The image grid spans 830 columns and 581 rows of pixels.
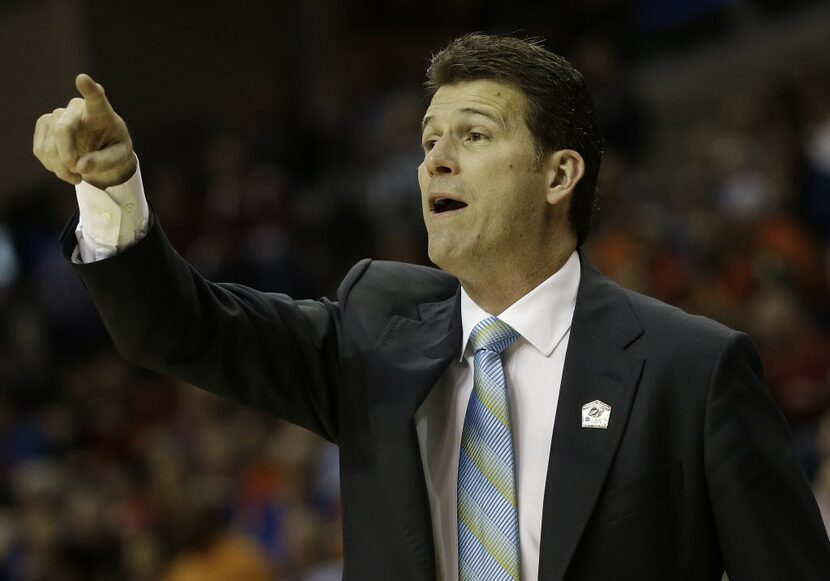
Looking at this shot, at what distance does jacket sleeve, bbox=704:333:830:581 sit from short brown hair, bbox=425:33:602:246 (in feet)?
1.84

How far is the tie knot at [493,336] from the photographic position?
266 cm

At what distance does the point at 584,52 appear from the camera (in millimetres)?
9156

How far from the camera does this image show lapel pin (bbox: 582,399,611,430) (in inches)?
99.0

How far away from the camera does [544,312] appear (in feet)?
8.79

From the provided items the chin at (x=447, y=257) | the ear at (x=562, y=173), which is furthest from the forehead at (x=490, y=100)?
the chin at (x=447, y=257)

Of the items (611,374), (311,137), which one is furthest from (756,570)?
(311,137)

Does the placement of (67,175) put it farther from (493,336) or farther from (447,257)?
(493,336)

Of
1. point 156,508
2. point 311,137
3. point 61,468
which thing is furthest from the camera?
point 311,137

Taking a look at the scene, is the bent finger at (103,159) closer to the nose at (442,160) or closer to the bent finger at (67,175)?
the bent finger at (67,175)

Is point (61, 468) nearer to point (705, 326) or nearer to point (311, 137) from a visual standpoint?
point (311, 137)

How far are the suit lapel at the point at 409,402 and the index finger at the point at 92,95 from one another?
77 cm

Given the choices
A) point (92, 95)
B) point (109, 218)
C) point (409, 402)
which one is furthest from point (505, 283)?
point (92, 95)

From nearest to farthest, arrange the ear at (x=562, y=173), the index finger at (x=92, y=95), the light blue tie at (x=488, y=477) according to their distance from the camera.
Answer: the index finger at (x=92, y=95), the light blue tie at (x=488, y=477), the ear at (x=562, y=173)

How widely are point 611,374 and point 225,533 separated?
4152 millimetres
